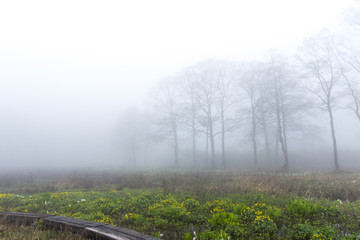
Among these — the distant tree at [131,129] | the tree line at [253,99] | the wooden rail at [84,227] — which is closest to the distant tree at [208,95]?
the tree line at [253,99]

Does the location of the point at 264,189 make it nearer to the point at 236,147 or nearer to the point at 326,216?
the point at 326,216

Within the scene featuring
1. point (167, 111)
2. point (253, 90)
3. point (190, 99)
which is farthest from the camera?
point (167, 111)

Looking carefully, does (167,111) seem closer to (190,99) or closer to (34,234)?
(190,99)

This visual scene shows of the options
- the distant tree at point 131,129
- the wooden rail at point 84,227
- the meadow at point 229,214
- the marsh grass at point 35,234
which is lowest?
the meadow at point 229,214

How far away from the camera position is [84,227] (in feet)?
14.8

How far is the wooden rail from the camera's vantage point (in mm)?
3994

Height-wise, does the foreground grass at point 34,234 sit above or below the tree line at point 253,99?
below

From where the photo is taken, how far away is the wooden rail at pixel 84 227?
13.1 ft

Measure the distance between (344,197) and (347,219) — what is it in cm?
329

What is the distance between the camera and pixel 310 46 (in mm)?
22078

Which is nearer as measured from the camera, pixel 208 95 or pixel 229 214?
pixel 229 214

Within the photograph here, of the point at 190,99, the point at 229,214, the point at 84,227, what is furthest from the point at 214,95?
the point at 84,227

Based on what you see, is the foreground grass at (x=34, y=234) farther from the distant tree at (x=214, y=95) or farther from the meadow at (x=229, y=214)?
the distant tree at (x=214, y=95)

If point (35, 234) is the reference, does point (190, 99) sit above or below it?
above
